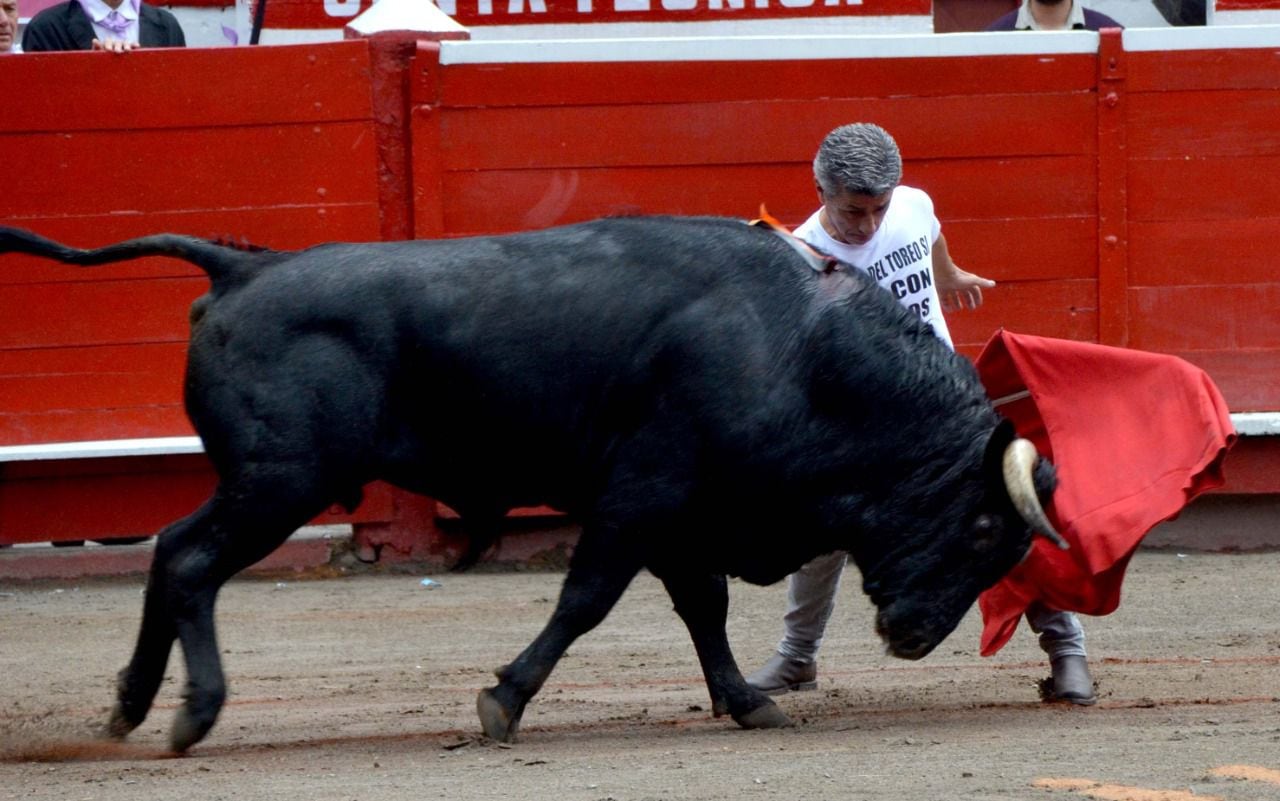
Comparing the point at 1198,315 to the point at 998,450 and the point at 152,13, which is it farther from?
the point at 152,13

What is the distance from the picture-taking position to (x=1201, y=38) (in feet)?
25.0

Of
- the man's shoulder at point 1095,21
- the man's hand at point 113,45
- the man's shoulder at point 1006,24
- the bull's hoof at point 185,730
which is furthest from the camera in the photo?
the man's shoulder at point 1095,21

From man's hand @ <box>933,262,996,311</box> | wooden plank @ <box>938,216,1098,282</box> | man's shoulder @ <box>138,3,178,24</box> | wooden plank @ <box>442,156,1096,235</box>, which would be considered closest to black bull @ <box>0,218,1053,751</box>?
man's hand @ <box>933,262,996,311</box>

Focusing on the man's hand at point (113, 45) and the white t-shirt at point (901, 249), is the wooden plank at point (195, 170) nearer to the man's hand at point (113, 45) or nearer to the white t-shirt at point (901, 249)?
the man's hand at point (113, 45)

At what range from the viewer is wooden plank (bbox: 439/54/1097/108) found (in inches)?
298

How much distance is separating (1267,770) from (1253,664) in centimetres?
164

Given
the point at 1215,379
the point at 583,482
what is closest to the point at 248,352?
the point at 583,482

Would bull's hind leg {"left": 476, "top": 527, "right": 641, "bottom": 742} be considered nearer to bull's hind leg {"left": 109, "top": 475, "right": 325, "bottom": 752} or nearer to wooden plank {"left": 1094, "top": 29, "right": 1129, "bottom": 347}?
bull's hind leg {"left": 109, "top": 475, "right": 325, "bottom": 752}

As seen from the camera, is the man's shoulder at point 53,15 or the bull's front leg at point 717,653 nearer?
the bull's front leg at point 717,653

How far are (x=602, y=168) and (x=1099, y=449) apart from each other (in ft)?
9.89

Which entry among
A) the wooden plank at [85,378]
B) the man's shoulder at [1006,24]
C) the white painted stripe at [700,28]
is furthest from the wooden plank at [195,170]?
the man's shoulder at [1006,24]

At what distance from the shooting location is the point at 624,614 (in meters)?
6.81

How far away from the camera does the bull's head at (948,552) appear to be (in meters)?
4.68

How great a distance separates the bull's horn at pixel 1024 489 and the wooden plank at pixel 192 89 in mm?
3685
